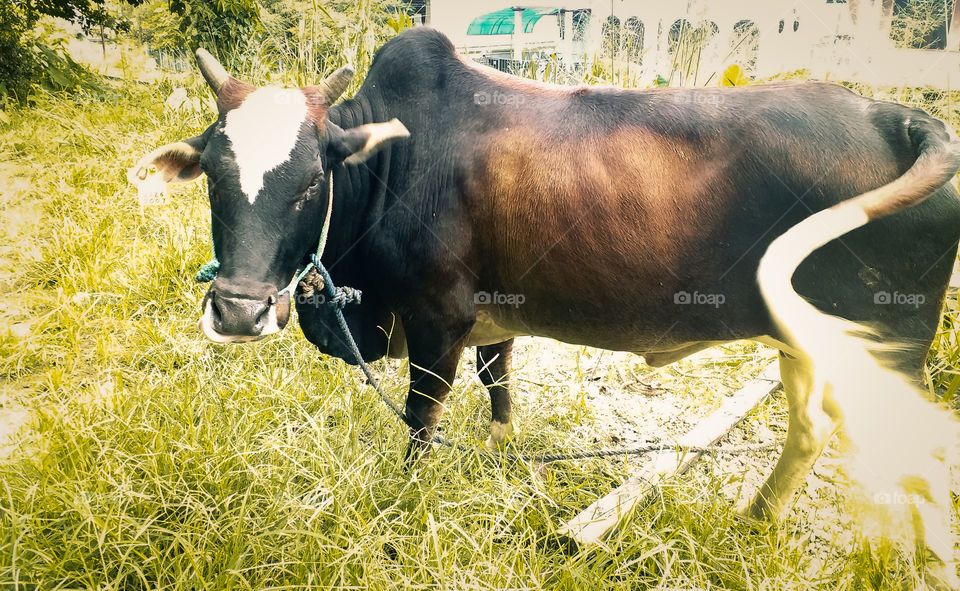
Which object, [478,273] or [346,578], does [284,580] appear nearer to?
[346,578]

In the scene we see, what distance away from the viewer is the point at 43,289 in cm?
384

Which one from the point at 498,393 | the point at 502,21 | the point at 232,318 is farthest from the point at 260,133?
the point at 502,21

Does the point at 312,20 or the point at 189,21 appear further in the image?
the point at 189,21

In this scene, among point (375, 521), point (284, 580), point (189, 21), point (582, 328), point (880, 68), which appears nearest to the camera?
point (284, 580)

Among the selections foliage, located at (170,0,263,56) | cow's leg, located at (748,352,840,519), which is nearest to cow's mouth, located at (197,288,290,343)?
cow's leg, located at (748,352,840,519)

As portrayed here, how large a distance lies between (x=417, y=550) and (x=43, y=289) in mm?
3412

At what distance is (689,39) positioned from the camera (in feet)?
17.2

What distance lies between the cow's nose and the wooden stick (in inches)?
51.4

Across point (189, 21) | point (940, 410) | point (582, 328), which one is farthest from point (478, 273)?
point (189, 21)

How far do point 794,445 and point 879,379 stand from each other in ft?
2.09

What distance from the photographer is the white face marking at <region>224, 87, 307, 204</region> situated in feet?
5.98

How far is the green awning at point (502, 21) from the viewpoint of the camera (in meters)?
5.82

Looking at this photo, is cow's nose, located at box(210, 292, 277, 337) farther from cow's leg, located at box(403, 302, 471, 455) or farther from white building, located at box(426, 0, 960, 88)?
white building, located at box(426, 0, 960, 88)

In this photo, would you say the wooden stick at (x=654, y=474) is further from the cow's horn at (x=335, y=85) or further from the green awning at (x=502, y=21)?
the green awning at (x=502, y=21)
